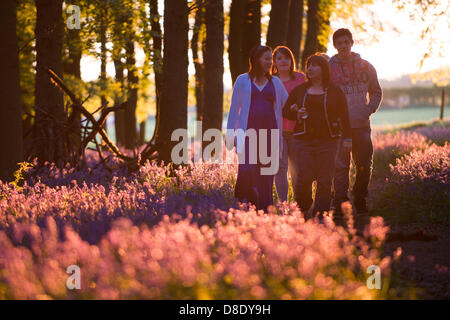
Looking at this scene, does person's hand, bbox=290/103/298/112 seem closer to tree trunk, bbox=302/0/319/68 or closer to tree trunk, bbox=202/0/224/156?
tree trunk, bbox=202/0/224/156

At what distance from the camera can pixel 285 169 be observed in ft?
24.3

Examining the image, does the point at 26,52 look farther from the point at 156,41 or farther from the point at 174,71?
the point at 174,71

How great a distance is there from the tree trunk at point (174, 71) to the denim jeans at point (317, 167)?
3.13 metres

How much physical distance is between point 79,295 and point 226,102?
28.1 metres

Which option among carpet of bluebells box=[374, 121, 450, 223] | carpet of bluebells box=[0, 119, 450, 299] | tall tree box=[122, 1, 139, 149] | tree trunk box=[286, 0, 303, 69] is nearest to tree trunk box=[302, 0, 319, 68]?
tree trunk box=[286, 0, 303, 69]

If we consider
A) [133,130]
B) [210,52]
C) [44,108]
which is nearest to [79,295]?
[44,108]

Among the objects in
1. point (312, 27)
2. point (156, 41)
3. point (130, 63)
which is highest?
point (312, 27)

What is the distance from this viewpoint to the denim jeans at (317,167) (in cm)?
688

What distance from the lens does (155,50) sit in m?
16.2

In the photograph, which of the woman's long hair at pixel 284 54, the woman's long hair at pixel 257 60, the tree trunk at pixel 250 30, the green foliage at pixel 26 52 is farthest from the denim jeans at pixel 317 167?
the green foliage at pixel 26 52

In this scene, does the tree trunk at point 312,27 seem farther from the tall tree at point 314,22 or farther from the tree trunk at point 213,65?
the tree trunk at point 213,65

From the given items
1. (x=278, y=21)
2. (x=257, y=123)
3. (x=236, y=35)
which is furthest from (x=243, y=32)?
(x=257, y=123)

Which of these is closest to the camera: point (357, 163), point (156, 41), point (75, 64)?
point (357, 163)

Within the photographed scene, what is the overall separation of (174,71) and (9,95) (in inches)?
117
